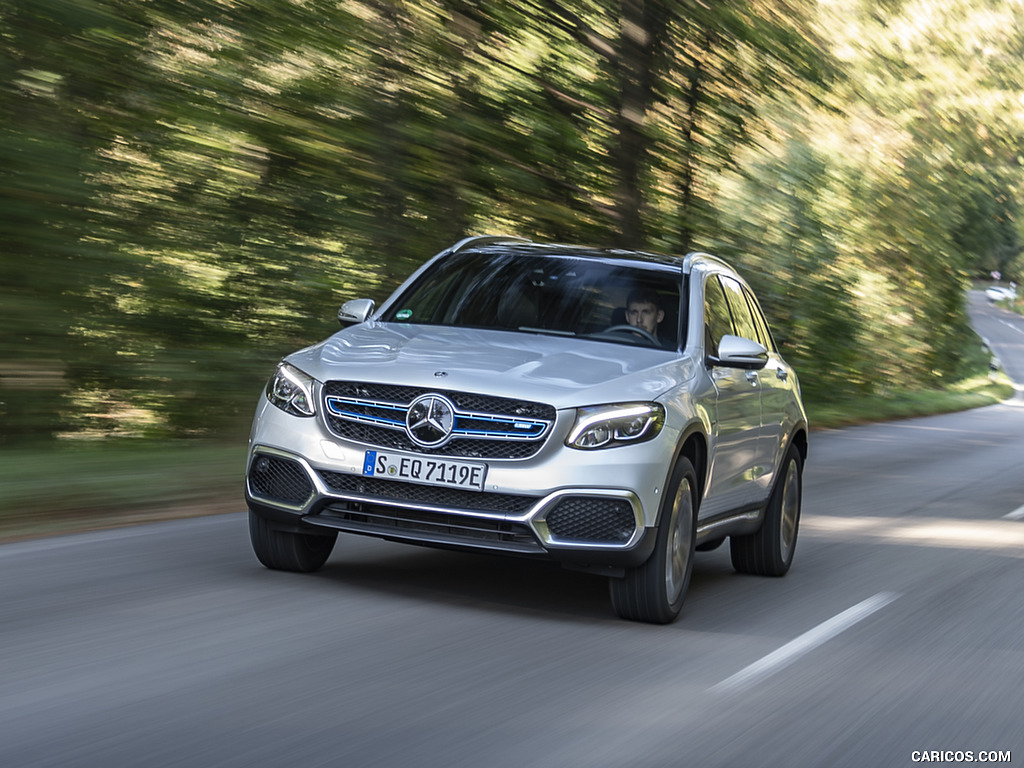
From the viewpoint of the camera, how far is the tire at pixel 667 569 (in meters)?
6.60

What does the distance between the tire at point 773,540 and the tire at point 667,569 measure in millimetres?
Answer: 1809

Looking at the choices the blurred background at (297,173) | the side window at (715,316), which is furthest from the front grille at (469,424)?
the blurred background at (297,173)

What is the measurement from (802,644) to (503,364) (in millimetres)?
1861

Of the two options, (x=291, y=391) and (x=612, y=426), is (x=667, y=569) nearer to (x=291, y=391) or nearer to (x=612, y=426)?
(x=612, y=426)

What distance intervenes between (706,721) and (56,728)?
2.18 meters

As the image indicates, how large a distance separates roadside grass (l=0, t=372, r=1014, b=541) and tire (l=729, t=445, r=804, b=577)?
336cm

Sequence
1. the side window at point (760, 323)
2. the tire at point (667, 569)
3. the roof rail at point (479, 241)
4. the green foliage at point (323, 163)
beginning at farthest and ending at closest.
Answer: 1. the green foliage at point (323, 163)
2. the side window at point (760, 323)
3. the roof rail at point (479, 241)
4. the tire at point (667, 569)

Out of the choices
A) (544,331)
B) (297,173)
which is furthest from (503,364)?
(297,173)

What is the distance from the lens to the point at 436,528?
6.49 meters

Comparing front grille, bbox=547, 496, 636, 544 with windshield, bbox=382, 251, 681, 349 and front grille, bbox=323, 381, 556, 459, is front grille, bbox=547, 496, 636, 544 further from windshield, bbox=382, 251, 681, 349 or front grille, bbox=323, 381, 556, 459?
windshield, bbox=382, 251, 681, 349

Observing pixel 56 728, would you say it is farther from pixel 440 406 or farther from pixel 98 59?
pixel 98 59

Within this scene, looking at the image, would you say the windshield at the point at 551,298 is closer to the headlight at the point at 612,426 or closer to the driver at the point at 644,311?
the driver at the point at 644,311

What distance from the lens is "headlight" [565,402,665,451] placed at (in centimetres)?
639

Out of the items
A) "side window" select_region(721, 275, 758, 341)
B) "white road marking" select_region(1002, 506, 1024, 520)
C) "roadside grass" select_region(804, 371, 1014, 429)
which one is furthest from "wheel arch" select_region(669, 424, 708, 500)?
"roadside grass" select_region(804, 371, 1014, 429)
